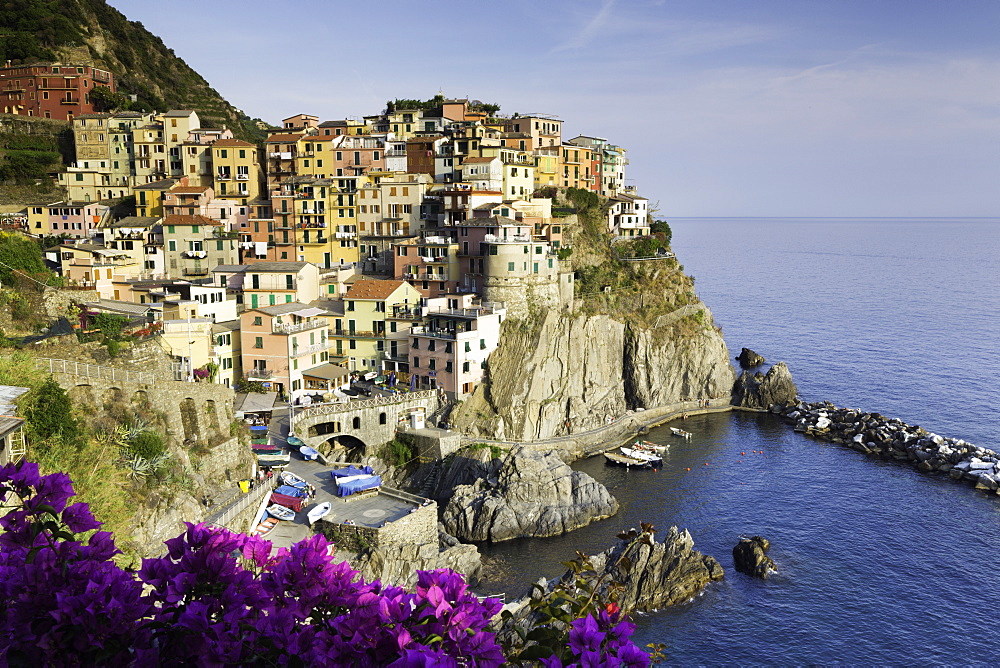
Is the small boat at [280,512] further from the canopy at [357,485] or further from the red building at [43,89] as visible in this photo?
the red building at [43,89]

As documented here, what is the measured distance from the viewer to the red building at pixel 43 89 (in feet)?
276

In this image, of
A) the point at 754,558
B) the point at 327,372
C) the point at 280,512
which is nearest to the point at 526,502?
the point at 754,558

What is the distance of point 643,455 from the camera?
56.3m

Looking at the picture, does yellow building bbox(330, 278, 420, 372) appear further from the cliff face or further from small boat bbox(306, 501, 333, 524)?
small boat bbox(306, 501, 333, 524)

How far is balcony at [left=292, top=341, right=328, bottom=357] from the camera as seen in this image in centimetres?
5350

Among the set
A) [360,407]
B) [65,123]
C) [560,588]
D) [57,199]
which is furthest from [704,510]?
[65,123]

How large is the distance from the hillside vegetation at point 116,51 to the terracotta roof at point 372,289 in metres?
43.7

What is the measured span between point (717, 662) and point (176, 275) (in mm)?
54121

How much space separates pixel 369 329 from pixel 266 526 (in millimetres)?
24639

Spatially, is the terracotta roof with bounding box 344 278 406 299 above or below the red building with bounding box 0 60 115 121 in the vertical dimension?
below

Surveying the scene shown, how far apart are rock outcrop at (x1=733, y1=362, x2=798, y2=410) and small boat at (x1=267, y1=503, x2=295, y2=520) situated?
46.3 meters

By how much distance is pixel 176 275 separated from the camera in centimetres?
6700

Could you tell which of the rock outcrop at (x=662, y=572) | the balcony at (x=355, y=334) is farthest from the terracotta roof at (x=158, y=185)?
the rock outcrop at (x=662, y=572)

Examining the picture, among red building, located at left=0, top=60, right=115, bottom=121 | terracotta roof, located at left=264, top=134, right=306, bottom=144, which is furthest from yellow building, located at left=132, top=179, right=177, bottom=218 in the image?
red building, located at left=0, top=60, right=115, bottom=121
